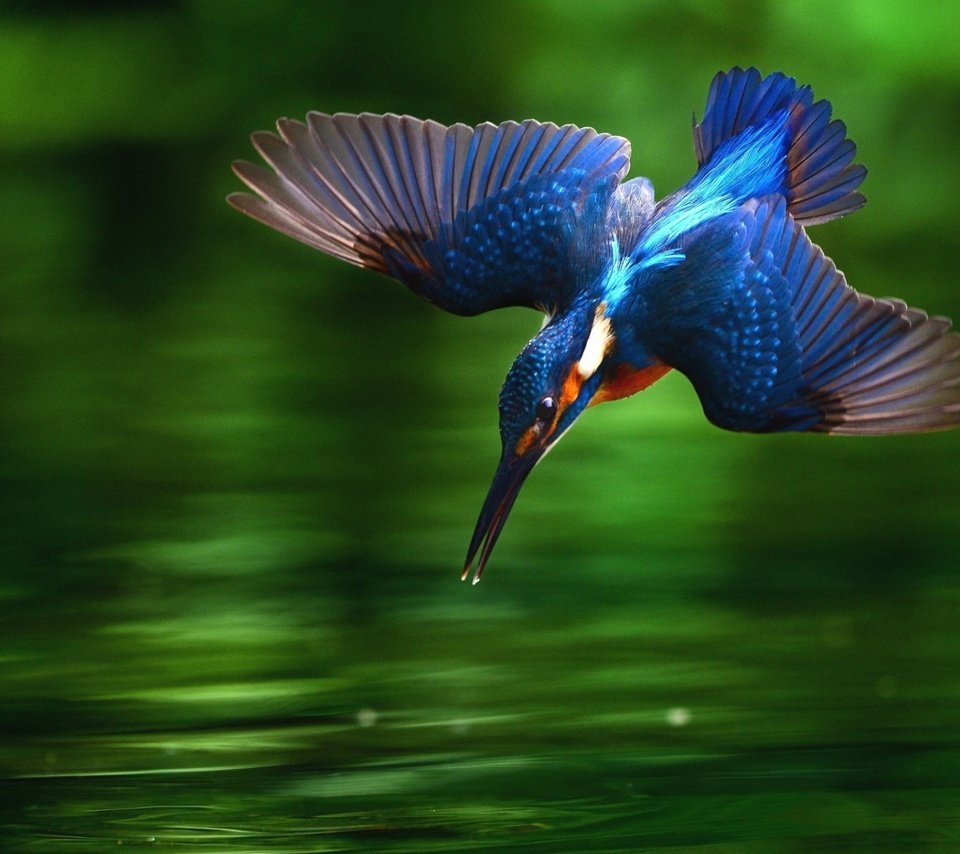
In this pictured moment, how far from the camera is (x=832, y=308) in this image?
13.5ft

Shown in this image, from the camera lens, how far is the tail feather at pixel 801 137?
4344mm

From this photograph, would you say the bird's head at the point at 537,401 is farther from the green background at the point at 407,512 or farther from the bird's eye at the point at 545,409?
the green background at the point at 407,512

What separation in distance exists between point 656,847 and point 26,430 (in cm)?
447

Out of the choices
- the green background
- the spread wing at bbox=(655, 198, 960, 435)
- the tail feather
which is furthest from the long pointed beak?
the tail feather

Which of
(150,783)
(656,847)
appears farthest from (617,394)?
(150,783)

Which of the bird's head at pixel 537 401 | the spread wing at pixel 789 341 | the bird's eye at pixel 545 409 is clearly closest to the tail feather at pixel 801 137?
the spread wing at pixel 789 341

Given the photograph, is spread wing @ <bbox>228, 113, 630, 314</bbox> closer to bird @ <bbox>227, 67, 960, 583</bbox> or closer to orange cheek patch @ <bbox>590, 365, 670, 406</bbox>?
bird @ <bbox>227, 67, 960, 583</bbox>

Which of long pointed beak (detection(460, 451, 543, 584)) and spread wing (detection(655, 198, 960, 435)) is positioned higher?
spread wing (detection(655, 198, 960, 435))

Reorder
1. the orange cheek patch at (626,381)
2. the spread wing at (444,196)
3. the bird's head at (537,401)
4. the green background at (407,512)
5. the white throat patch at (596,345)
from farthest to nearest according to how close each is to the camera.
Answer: the green background at (407,512), the spread wing at (444,196), the orange cheek patch at (626,381), the white throat patch at (596,345), the bird's head at (537,401)

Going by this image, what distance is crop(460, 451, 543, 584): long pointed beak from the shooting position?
157 inches

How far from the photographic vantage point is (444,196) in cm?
454

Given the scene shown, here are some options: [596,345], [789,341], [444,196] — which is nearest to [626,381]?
[596,345]

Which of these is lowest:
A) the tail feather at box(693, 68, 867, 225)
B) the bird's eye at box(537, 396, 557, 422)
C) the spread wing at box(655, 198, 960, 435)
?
the bird's eye at box(537, 396, 557, 422)

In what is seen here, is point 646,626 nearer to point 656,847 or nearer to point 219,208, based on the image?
point 656,847
